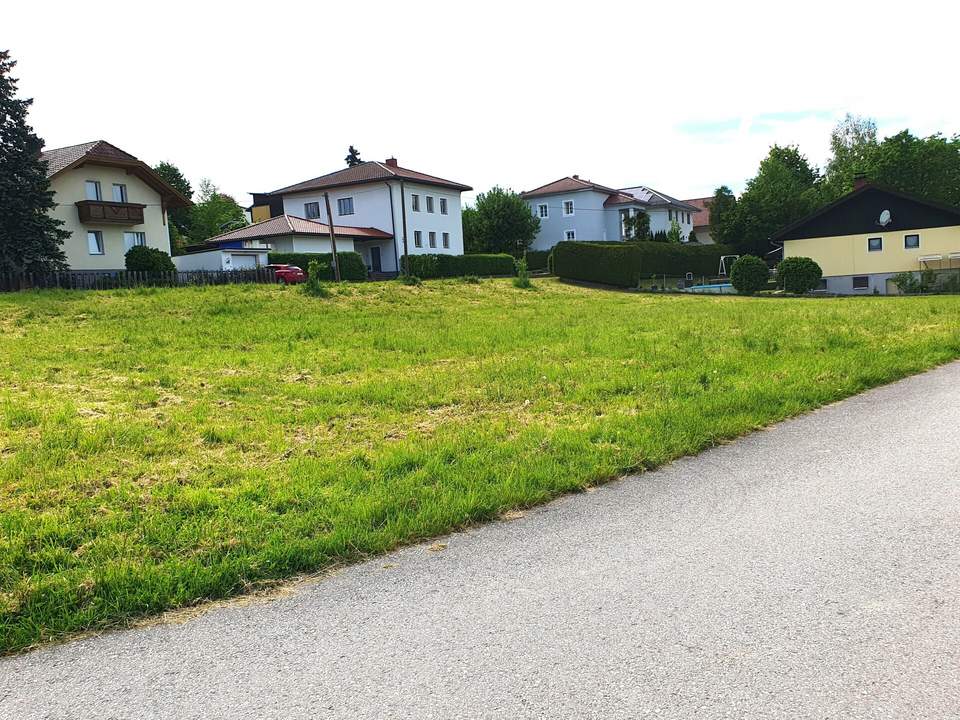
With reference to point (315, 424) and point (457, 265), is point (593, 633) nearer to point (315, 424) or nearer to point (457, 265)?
point (315, 424)

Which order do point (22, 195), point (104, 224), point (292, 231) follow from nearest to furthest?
point (22, 195)
point (104, 224)
point (292, 231)

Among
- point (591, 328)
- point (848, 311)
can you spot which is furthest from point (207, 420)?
point (848, 311)

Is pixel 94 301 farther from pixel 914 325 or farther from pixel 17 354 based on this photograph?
pixel 914 325

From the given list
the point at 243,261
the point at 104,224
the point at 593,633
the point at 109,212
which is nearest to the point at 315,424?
the point at 593,633

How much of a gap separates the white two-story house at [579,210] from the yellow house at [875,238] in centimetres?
2474

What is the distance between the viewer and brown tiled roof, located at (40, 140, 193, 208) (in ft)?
125

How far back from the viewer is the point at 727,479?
5.82m

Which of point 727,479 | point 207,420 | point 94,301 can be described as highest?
point 94,301

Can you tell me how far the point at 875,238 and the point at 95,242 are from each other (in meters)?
46.8

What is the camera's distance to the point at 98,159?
3912 centimetres

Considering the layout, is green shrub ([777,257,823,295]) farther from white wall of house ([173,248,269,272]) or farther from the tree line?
white wall of house ([173,248,269,272])

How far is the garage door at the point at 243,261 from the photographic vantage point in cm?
4109

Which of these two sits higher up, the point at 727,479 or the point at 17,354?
the point at 17,354

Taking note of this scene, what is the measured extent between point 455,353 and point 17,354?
720 centimetres
